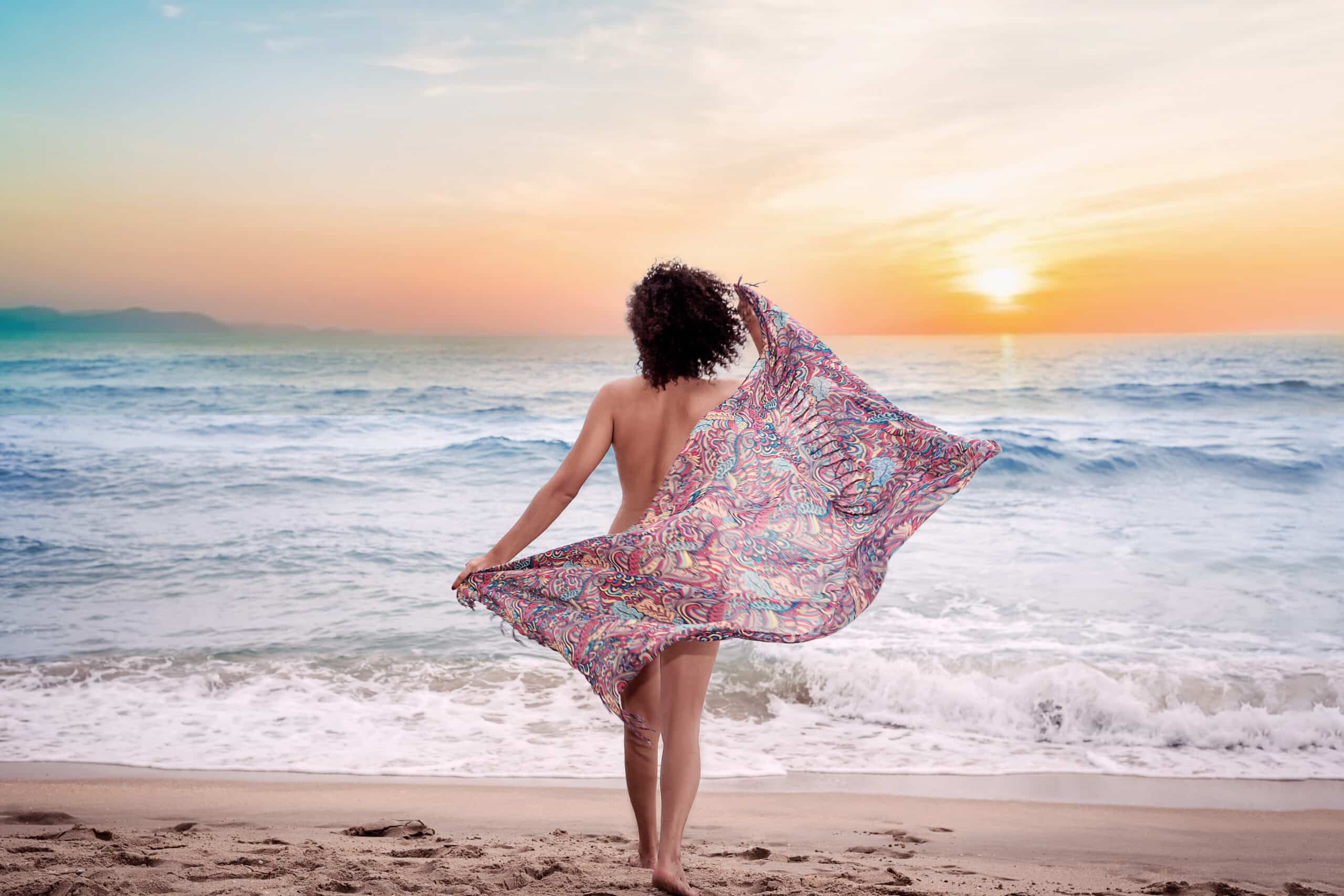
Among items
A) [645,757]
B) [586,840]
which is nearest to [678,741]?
[645,757]

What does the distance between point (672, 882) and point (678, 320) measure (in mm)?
1621

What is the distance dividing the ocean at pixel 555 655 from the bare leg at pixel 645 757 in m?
1.69

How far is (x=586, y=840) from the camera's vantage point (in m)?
3.32

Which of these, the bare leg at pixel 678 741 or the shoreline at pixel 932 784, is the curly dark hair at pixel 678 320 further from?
the shoreline at pixel 932 784

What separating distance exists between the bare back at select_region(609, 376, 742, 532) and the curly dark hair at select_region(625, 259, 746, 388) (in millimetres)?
36

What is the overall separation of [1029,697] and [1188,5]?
640 inches

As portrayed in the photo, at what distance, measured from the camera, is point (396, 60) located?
18328 mm

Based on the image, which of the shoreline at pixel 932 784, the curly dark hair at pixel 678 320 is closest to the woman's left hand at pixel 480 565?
the curly dark hair at pixel 678 320

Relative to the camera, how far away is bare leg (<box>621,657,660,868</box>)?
8.24 ft

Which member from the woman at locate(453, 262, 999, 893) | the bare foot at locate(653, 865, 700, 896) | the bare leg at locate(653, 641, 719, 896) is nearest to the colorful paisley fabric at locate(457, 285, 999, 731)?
the woman at locate(453, 262, 999, 893)

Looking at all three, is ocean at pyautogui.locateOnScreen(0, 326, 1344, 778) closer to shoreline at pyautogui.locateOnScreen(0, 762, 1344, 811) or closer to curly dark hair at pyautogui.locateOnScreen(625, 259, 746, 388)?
shoreline at pyautogui.locateOnScreen(0, 762, 1344, 811)

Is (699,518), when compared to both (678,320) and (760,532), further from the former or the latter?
(678,320)

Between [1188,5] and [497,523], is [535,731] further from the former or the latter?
[1188,5]

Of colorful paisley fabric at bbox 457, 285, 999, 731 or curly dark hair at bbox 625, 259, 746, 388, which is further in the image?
curly dark hair at bbox 625, 259, 746, 388
